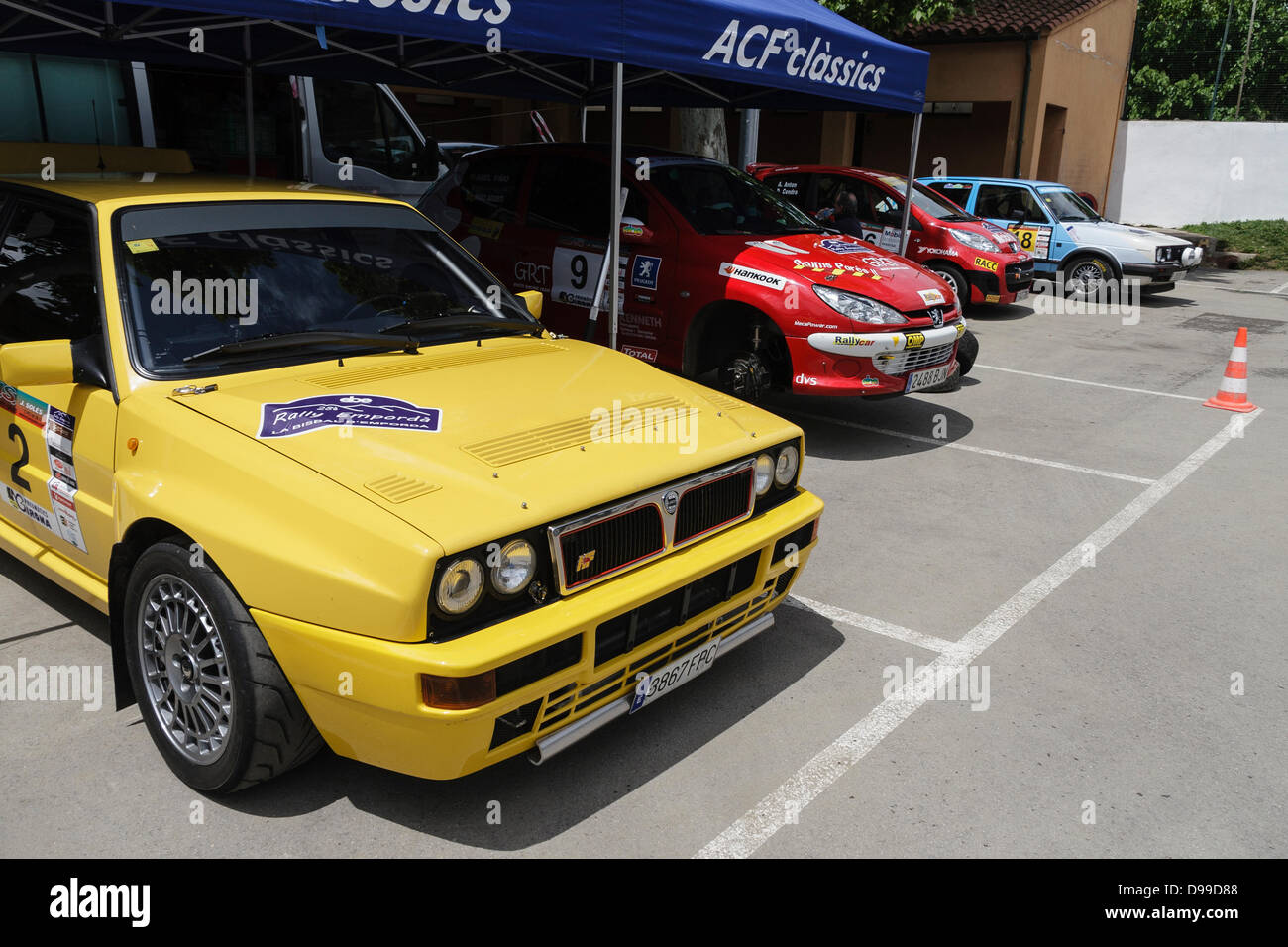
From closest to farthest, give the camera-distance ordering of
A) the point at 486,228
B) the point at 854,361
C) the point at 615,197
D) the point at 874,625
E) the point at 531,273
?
the point at 874,625
the point at 615,197
the point at 854,361
the point at 531,273
the point at 486,228

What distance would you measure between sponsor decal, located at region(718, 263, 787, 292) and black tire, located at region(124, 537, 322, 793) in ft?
14.4

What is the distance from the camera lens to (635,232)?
693cm

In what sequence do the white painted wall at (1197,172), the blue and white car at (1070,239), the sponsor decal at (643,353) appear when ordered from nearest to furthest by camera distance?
the sponsor decal at (643,353) < the blue and white car at (1070,239) < the white painted wall at (1197,172)

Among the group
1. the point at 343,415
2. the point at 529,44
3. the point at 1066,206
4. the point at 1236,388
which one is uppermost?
the point at 529,44

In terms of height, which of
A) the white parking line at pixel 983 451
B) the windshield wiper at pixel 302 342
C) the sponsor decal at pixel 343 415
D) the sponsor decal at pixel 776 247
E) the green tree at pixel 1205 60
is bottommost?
the white parking line at pixel 983 451

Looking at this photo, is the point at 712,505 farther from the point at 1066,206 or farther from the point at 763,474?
the point at 1066,206

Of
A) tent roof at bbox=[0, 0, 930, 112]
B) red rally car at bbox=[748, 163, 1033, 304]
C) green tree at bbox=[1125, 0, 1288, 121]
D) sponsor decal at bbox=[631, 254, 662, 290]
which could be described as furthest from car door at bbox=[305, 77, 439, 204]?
green tree at bbox=[1125, 0, 1288, 121]

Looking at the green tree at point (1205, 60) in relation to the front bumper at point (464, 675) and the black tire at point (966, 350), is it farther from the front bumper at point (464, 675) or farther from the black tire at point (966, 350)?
the front bumper at point (464, 675)

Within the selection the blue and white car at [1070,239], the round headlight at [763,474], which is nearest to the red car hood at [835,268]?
the round headlight at [763,474]

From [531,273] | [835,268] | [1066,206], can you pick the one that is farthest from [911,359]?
[1066,206]

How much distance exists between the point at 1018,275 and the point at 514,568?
10980 millimetres

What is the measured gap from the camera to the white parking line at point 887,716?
2885 millimetres

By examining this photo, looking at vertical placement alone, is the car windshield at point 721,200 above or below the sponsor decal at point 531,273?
above

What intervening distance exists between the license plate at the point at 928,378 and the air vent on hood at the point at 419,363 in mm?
3304
